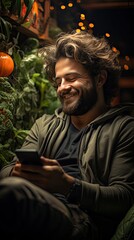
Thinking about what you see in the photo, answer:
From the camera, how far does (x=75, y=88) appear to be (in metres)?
1.74

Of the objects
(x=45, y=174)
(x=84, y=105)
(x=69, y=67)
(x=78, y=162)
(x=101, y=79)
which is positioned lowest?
(x=78, y=162)

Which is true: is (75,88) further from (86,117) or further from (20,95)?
(20,95)

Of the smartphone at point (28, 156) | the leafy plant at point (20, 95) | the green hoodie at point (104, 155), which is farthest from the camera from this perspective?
the leafy plant at point (20, 95)

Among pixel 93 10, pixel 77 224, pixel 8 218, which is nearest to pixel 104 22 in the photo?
pixel 93 10

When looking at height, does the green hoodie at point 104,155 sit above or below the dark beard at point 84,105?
below

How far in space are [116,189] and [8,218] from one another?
25.7 inches

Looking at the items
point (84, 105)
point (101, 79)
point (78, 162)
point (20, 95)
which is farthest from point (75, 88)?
point (20, 95)

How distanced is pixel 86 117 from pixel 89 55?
1.19ft

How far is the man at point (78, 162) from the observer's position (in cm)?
95

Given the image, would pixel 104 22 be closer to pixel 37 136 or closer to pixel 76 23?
pixel 76 23

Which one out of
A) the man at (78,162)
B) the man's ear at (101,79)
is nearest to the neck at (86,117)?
the man at (78,162)

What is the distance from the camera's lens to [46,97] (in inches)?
121

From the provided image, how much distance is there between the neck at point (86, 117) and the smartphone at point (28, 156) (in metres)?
0.63

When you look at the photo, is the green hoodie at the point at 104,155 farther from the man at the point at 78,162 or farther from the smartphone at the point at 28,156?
the smartphone at the point at 28,156
